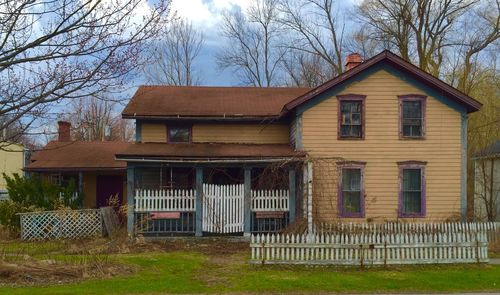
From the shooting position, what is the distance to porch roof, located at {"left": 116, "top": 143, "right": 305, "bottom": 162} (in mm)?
17609

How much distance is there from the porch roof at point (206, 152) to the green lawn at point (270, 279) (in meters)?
4.87

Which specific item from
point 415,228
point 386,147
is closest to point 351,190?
point 386,147

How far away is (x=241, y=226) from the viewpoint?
1781cm

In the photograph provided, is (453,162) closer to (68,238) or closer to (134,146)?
(134,146)

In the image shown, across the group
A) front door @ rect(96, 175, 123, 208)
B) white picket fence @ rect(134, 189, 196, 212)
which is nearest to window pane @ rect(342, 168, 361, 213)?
white picket fence @ rect(134, 189, 196, 212)

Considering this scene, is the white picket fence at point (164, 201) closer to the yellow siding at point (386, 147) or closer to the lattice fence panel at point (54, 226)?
the lattice fence panel at point (54, 226)

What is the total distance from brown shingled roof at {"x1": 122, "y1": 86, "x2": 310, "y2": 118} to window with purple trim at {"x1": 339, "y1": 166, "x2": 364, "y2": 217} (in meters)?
3.80

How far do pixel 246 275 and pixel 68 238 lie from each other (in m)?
8.98

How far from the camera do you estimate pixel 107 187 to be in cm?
2466

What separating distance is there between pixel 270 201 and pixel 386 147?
4709 mm

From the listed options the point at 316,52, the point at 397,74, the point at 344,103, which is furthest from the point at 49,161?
the point at 316,52

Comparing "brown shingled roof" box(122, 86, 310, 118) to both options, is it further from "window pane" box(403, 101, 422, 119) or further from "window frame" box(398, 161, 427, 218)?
"window frame" box(398, 161, 427, 218)

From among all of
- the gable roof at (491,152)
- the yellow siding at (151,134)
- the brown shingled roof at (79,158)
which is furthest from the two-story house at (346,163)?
the gable roof at (491,152)

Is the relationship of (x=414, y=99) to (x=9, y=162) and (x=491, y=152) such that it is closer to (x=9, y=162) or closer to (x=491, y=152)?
(x=491, y=152)
